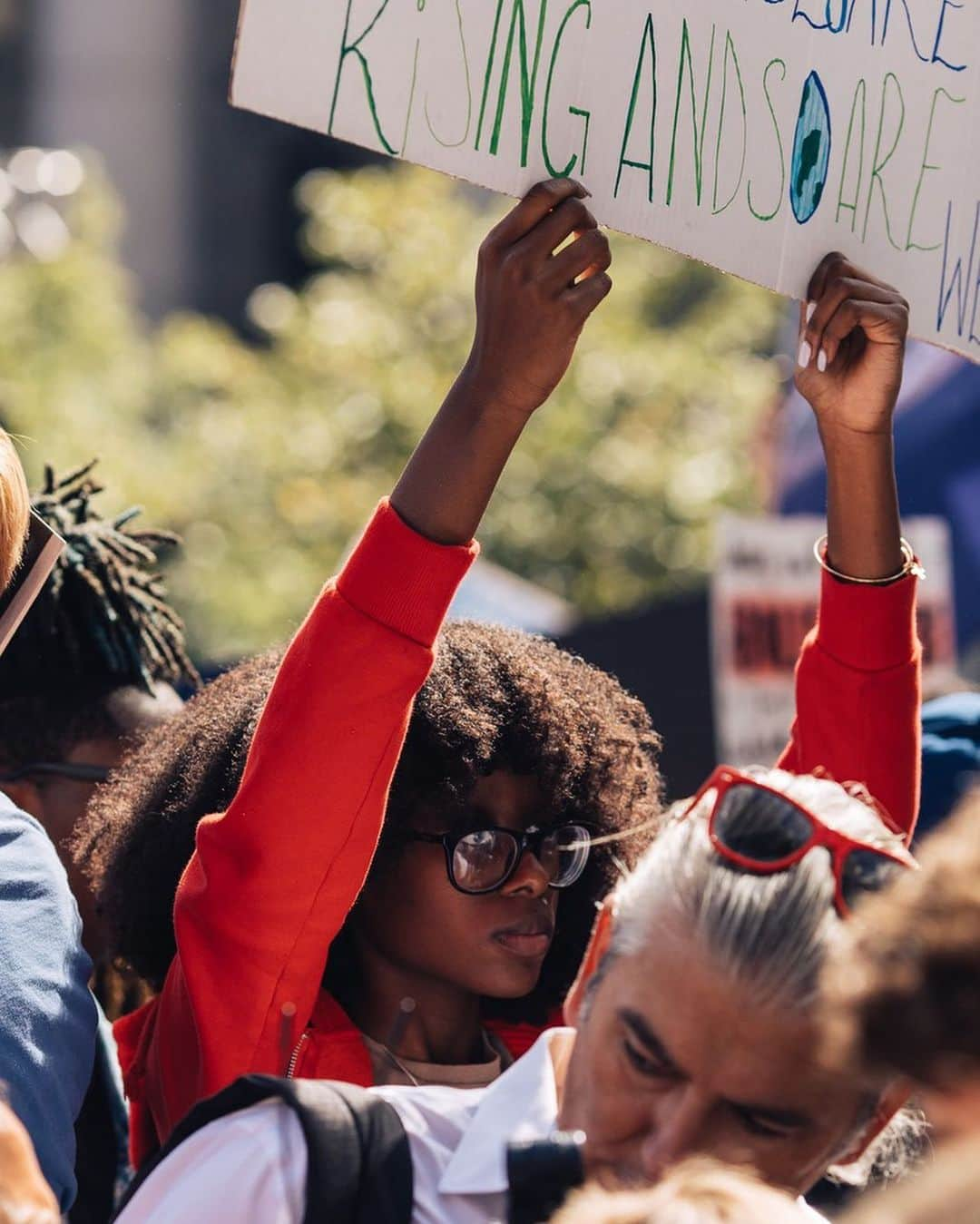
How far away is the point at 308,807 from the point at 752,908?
485mm

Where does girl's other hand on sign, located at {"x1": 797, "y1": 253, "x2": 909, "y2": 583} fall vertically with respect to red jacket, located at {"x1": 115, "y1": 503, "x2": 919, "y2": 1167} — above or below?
above

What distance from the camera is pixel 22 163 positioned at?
639 inches

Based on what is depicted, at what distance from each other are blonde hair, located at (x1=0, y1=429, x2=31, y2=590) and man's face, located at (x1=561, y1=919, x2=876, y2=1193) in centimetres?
78

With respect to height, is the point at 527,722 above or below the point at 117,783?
above

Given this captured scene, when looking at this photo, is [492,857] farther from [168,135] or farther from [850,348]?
[168,135]

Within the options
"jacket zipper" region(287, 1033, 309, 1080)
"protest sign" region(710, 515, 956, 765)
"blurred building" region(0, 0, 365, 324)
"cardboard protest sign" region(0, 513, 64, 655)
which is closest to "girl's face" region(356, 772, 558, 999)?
"jacket zipper" region(287, 1033, 309, 1080)

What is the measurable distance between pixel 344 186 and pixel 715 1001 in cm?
1211

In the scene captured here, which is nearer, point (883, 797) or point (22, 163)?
point (883, 797)

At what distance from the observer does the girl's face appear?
2104mm

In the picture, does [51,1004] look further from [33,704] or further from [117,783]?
[33,704]

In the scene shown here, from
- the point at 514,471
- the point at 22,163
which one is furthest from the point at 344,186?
the point at 22,163

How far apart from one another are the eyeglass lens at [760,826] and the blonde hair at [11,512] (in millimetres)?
772

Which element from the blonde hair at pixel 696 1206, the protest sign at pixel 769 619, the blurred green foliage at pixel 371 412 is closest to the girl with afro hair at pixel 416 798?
the blonde hair at pixel 696 1206

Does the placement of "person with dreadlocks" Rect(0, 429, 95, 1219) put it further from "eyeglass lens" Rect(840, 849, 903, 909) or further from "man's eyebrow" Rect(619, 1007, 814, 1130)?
"eyeglass lens" Rect(840, 849, 903, 909)
